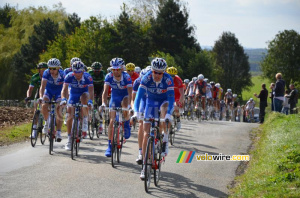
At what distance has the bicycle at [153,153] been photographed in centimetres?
813

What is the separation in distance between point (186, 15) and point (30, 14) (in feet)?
68.3

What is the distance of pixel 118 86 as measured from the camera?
37.8 feet

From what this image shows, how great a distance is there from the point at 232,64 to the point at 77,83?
285ft

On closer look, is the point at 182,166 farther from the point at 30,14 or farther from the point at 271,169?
the point at 30,14

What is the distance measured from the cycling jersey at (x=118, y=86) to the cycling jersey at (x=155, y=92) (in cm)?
221

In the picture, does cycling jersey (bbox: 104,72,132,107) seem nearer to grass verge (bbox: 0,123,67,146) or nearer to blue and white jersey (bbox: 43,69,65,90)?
blue and white jersey (bbox: 43,69,65,90)

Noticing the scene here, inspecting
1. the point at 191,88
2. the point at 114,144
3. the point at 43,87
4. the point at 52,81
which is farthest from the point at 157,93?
the point at 191,88

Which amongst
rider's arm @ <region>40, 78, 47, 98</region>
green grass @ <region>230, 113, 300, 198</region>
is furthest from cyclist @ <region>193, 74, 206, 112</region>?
rider's arm @ <region>40, 78, 47, 98</region>

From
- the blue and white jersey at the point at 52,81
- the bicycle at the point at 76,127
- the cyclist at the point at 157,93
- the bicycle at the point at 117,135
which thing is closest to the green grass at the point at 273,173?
the cyclist at the point at 157,93

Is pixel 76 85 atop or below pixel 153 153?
atop

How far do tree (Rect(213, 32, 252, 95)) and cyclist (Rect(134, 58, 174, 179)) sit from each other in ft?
272

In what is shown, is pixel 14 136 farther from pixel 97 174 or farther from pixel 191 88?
pixel 191 88

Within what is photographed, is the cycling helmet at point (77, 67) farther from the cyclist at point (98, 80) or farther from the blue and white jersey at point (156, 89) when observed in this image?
A: the cyclist at point (98, 80)

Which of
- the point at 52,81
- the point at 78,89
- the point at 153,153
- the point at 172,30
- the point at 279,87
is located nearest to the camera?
the point at 153,153
